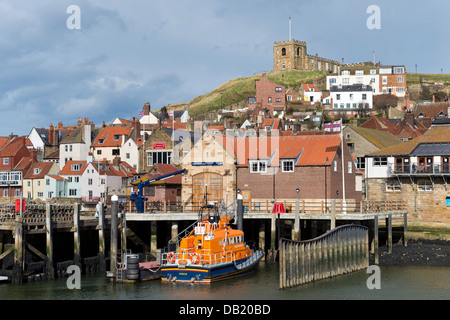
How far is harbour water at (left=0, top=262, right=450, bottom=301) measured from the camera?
121 ft

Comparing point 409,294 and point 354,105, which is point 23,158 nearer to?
point 354,105

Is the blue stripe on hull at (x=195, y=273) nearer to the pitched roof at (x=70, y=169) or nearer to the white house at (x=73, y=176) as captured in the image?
the white house at (x=73, y=176)

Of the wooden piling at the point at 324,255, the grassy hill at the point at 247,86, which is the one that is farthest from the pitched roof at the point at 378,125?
the grassy hill at the point at 247,86

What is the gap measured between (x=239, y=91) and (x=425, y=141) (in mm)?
95295

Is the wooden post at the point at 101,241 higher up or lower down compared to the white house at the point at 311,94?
lower down

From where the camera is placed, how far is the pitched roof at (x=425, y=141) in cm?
5972

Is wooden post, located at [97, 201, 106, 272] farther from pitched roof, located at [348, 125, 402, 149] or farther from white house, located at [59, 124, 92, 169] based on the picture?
white house, located at [59, 124, 92, 169]

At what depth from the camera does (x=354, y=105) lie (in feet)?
392

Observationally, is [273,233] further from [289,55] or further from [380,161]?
[289,55]

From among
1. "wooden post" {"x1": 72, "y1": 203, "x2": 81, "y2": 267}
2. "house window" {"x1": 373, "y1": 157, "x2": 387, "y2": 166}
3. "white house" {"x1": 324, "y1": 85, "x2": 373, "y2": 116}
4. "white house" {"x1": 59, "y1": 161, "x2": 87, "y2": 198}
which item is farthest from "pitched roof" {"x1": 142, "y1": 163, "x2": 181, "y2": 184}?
"white house" {"x1": 324, "y1": 85, "x2": 373, "y2": 116}

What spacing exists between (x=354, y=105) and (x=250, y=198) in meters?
67.8

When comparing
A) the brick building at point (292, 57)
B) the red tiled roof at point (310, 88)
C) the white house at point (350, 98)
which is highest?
the brick building at point (292, 57)

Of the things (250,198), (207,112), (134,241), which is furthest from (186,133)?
(207,112)

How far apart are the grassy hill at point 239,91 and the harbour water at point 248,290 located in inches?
3861
